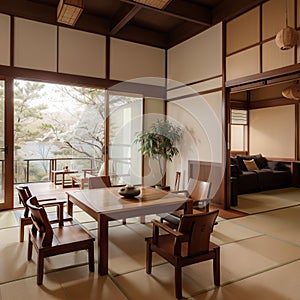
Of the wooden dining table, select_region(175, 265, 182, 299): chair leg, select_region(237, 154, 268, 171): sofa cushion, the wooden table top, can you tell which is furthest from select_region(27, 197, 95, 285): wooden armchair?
select_region(237, 154, 268, 171): sofa cushion

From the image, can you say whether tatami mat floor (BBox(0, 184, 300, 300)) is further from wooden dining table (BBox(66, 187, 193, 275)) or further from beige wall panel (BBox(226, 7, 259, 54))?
beige wall panel (BBox(226, 7, 259, 54))

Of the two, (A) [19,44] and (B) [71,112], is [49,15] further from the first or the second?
(B) [71,112]

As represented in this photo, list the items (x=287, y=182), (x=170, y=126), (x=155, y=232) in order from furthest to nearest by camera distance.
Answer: (x=287, y=182) < (x=170, y=126) < (x=155, y=232)

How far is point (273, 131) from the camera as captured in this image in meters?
7.66

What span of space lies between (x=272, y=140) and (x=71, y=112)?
20.6 feet

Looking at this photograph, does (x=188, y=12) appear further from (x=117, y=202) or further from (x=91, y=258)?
(x=91, y=258)

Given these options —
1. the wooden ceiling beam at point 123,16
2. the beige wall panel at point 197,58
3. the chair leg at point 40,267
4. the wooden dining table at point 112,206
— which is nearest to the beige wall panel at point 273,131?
the beige wall panel at point 197,58

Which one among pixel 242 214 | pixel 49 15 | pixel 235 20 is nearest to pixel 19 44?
pixel 49 15

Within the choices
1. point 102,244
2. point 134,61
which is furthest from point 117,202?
point 134,61

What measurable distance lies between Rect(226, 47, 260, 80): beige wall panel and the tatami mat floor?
2450 millimetres

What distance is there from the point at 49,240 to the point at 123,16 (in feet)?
13.0

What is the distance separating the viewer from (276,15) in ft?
12.6

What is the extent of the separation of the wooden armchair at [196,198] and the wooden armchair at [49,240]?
1.07m

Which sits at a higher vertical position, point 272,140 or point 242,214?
point 272,140
